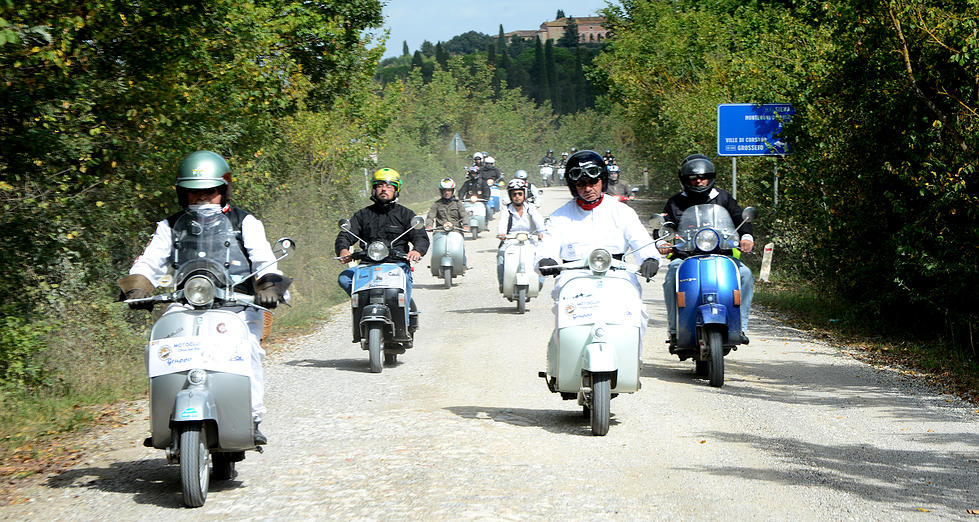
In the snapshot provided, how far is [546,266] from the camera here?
830 cm

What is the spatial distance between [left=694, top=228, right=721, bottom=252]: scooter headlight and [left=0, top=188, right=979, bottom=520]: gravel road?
129cm

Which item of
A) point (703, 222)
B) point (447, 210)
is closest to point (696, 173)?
point (703, 222)

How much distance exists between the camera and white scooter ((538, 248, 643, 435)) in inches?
315

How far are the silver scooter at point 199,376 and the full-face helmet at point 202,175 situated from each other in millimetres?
526

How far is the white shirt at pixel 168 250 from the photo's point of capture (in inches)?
270

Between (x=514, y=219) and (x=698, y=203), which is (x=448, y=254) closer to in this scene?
(x=514, y=219)

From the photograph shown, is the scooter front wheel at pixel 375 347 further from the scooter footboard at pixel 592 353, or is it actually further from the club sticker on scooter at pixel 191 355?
the club sticker on scooter at pixel 191 355

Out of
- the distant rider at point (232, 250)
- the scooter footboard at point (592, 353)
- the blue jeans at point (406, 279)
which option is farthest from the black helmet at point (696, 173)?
the distant rider at point (232, 250)

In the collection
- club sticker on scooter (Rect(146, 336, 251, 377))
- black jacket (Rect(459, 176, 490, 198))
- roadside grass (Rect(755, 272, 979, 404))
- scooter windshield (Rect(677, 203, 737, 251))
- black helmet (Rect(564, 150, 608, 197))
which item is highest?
black jacket (Rect(459, 176, 490, 198))

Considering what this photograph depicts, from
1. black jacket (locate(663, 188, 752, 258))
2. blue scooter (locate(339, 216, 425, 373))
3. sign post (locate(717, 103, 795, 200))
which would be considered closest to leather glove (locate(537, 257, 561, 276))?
black jacket (locate(663, 188, 752, 258))

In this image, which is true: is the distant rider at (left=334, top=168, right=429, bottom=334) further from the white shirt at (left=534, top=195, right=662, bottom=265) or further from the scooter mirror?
the scooter mirror

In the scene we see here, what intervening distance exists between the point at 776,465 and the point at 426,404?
3415 mm

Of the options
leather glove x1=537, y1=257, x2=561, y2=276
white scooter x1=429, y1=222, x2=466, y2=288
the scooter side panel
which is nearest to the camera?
→ leather glove x1=537, y1=257, x2=561, y2=276

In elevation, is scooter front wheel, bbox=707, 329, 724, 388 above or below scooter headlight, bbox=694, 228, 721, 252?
below
